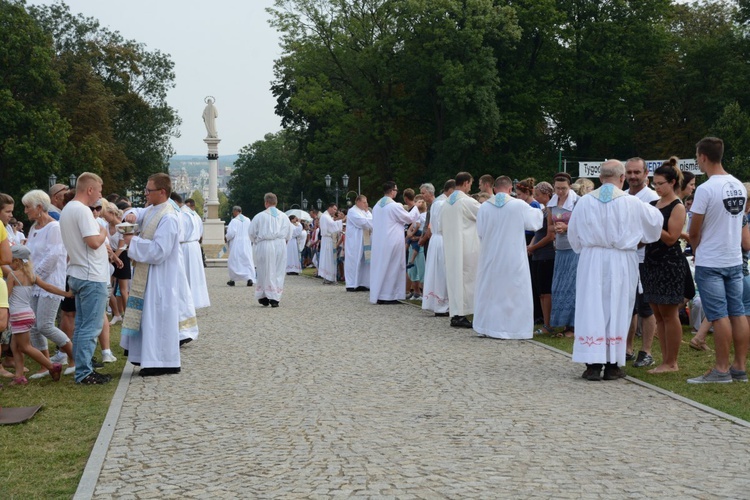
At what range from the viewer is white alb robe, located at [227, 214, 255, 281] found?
26.3 metres

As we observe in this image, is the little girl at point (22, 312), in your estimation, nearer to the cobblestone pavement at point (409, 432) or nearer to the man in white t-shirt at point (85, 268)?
the man in white t-shirt at point (85, 268)

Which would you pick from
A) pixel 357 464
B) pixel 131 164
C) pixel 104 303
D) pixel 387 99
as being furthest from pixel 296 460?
pixel 131 164

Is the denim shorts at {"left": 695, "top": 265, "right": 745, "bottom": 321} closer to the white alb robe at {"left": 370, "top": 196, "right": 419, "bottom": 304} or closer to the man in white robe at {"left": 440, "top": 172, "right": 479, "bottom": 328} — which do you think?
the man in white robe at {"left": 440, "top": 172, "right": 479, "bottom": 328}

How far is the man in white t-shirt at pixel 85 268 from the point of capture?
31.9 ft

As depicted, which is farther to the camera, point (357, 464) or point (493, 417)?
point (493, 417)

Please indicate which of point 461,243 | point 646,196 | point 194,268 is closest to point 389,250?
point 461,243

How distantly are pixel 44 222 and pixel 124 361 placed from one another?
81.2 inches

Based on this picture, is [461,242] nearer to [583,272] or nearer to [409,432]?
[583,272]

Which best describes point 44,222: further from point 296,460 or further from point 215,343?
point 296,460

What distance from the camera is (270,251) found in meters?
19.1

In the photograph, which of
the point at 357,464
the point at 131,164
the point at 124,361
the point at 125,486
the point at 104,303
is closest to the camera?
the point at 125,486

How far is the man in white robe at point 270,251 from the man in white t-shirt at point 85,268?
348 inches

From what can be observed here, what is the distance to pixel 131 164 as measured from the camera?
2474 inches

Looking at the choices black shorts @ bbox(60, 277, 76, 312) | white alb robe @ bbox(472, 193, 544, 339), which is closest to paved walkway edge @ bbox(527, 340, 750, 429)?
white alb robe @ bbox(472, 193, 544, 339)
